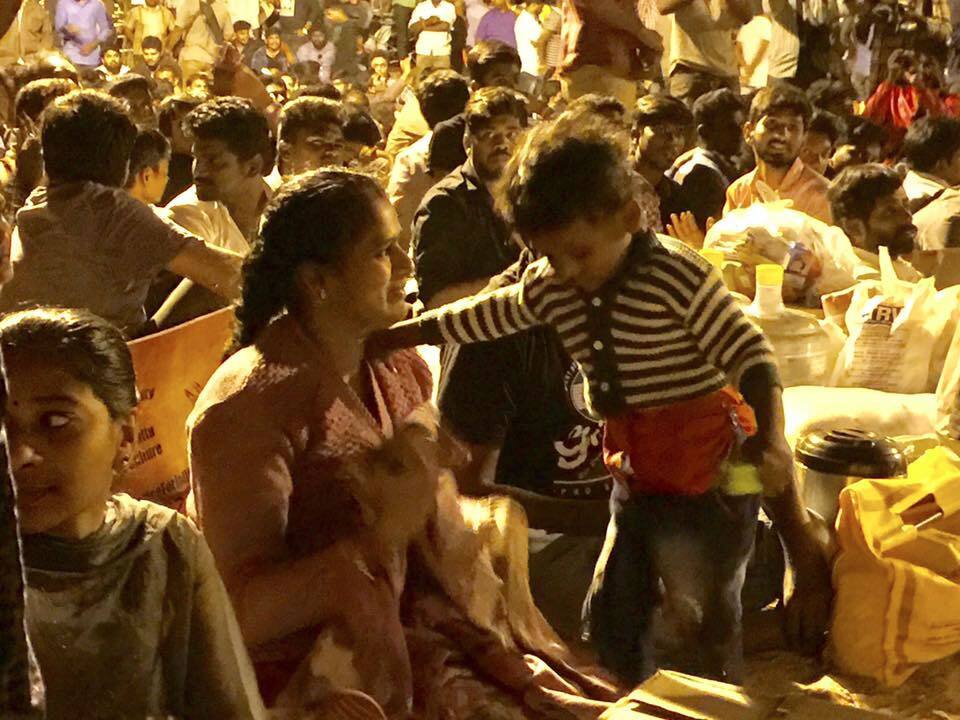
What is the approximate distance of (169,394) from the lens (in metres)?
2.78

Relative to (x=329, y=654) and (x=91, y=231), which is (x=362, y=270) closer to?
(x=329, y=654)

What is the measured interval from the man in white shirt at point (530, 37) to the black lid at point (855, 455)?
7037 mm

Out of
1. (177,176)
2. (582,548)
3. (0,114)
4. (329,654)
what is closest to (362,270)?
(329,654)

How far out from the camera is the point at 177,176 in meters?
5.42

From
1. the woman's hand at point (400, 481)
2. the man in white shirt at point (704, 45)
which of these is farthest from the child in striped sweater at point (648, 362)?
the man in white shirt at point (704, 45)

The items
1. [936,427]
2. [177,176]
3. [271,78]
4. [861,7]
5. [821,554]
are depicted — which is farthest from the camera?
[271,78]

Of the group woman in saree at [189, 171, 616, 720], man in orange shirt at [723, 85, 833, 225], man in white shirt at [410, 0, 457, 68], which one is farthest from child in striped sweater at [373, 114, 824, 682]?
man in white shirt at [410, 0, 457, 68]

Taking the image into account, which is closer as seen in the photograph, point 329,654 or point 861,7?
point 329,654

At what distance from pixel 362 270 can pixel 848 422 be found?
1979 millimetres

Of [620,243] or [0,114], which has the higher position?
[0,114]

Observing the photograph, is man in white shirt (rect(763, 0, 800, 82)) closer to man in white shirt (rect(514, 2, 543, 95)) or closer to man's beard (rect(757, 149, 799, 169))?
man in white shirt (rect(514, 2, 543, 95))

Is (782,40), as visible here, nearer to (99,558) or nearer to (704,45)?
(704,45)

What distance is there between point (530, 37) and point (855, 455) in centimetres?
781

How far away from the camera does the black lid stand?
10.1 ft
